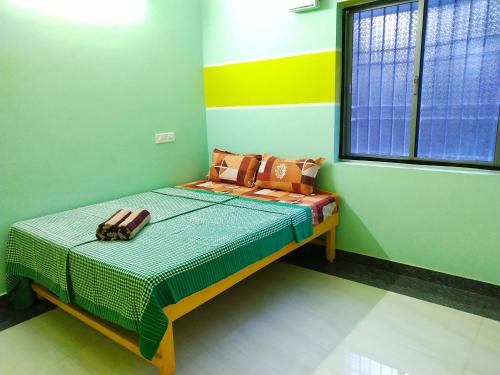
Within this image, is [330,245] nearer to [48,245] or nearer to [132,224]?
[132,224]

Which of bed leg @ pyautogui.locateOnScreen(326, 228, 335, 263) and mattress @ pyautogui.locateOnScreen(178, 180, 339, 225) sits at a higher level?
mattress @ pyautogui.locateOnScreen(178, 180, 339, 225)

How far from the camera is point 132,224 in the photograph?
2.14 metres

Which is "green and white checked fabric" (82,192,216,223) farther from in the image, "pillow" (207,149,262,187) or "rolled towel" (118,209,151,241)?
"pillow" (207,149,262,187)

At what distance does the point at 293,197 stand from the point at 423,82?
123 cm

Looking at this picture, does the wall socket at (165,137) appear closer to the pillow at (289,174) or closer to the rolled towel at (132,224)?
the pillow at (289,174)

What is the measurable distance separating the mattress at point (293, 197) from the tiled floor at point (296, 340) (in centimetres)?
A: 58

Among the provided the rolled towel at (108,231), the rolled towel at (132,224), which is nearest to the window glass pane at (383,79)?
the rolled towel at (132,224)

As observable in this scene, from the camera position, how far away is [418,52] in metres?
2.60

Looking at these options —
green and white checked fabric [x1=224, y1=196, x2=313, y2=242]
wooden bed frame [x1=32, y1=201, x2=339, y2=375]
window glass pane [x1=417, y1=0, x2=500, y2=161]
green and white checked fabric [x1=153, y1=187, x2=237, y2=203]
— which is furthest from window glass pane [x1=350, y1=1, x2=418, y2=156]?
wooden bed frame [x1=32, y1=201, x2=339, y2=375]

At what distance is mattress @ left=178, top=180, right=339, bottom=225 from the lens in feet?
9.02

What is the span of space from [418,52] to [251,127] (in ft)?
4.89

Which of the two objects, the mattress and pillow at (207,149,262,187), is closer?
the mattress

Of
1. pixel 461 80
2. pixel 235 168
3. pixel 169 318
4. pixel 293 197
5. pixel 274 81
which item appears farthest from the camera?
pixel 235 168

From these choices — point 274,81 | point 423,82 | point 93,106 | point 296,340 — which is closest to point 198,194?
point 93,106
